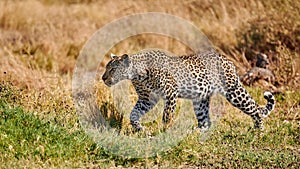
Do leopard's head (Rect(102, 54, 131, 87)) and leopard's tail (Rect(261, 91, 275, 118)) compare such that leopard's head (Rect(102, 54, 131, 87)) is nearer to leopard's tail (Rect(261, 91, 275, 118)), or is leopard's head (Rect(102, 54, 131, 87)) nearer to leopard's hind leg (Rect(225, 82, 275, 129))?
leopard's hind leg (Rect(225, 82, 275, 129))

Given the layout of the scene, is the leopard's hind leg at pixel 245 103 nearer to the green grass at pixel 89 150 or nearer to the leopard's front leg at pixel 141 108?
the green grass at pixel 89 150

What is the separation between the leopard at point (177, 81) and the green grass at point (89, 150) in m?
0.74

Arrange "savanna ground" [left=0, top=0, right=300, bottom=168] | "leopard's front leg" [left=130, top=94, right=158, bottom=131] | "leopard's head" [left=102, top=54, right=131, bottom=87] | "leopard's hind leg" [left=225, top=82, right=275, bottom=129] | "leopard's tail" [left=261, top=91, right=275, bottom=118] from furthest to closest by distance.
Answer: "leopard's tail" [left=261, top=91, right=275, bottom=118] → "leopard's hind leg" [left=225, top=82, right=275, bottom=129] → "leopard's front leg" [left=130, top=94, right=158, bottom=131] → "leopard's head" [left=102, top=54, right=131, bottom=87] → "savanna ground" [left=0, top=0, right=300, bottom=168]

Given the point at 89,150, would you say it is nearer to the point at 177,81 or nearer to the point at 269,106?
the point at 177,81

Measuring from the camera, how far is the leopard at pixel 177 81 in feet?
26.6

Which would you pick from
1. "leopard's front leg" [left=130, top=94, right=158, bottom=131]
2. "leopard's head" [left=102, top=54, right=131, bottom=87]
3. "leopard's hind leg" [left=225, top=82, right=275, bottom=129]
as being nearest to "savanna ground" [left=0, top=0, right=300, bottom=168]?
"leopard's hind leg" [left=225, top=82, right=275, bottom=129]

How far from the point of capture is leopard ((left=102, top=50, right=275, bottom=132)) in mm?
8109

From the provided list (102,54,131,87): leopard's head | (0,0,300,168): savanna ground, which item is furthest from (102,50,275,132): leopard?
(0,0,300,168): savanna ground

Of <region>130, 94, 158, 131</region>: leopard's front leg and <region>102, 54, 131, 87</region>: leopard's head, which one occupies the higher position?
<region>102, 54, 131, 87</region>: leopard's head

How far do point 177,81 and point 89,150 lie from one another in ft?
5.66

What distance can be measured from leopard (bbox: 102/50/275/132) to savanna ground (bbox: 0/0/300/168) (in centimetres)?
35

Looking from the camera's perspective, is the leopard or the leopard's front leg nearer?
the leopard

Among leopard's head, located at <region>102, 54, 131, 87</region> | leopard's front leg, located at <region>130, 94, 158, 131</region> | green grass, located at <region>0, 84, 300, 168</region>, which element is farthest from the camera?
leopard's front leg, located at <region>130, 94, 158, 131</region>

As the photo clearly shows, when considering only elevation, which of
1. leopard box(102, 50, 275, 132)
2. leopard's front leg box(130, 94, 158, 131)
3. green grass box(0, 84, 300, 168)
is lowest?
green grass box(0, 84, 300, 168)
